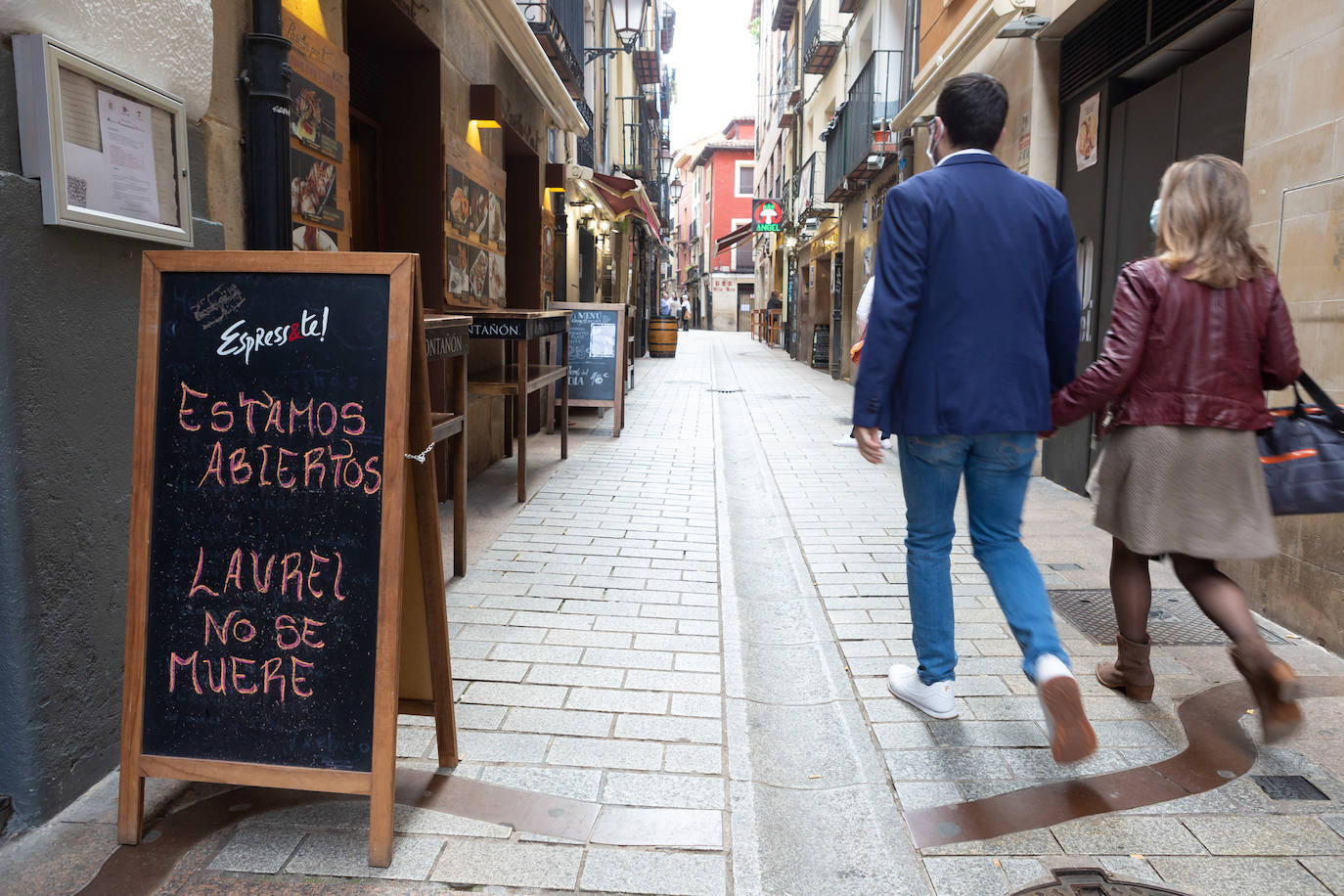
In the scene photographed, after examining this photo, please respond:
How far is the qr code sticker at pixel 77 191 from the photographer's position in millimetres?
2436

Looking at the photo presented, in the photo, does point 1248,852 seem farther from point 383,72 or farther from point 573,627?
point 383,72

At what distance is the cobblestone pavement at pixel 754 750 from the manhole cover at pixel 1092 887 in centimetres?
6

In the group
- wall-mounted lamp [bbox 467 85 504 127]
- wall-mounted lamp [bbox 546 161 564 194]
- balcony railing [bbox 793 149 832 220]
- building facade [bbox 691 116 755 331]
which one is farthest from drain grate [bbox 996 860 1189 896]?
building facade [bbox 691 116 755 331]

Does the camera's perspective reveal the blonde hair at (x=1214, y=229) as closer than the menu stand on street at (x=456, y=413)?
Yes

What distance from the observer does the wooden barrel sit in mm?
21953

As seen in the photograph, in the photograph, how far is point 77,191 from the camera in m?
2.48

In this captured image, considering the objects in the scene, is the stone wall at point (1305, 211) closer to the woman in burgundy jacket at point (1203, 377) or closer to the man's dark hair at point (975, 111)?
the woman in burgundy jacket at point (1203, 377)

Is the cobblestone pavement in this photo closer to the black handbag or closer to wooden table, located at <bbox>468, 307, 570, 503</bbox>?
the black handbag

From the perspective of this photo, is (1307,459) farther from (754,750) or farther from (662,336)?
(662,336)

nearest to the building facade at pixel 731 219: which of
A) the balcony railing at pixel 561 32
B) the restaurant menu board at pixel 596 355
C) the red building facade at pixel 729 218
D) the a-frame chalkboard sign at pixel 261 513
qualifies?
the red building facade at pixel 729 218

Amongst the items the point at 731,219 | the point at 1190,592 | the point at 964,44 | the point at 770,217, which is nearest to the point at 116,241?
the point at 1190,592

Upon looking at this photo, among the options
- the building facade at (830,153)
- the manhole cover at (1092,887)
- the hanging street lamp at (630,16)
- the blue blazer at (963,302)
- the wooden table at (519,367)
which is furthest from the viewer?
the building facade at (830,153)

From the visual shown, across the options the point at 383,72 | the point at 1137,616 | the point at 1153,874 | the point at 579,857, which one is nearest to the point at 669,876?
the point at 579,857

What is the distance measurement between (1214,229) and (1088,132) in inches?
184
